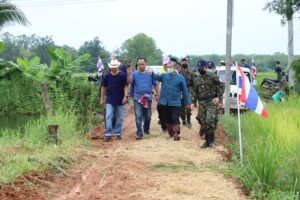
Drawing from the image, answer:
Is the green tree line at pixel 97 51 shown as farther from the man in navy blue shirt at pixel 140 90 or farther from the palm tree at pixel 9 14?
the man in navy blue shirt at pixel 140 90

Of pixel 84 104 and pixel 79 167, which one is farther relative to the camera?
pixel 84 104

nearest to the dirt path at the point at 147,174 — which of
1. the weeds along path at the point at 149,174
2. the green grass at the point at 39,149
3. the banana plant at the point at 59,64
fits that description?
the weeds along path at the point at 149,174

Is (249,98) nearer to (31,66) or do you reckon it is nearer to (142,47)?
(31,66)

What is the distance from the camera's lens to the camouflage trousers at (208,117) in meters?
11.3

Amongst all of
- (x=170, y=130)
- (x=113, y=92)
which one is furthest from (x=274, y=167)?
(x=113, y=92)

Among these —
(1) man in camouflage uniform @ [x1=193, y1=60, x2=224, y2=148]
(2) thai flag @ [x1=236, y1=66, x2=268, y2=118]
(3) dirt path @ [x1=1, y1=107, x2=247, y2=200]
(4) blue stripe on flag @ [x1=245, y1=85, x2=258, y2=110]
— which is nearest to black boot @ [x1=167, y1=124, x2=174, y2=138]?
(3) dirt path @ [x1=1, y1=107, x2=247, y2=200]

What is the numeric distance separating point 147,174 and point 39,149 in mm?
2216

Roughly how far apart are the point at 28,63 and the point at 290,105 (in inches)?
287

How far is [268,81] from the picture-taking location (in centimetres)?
3012

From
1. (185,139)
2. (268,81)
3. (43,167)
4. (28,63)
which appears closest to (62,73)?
(28,63)

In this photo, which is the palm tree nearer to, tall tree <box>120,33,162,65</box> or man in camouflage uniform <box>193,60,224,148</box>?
man in camouflage uniform <box>193,60,224,148</box>

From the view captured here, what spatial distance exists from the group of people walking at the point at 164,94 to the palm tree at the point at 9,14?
1094cm

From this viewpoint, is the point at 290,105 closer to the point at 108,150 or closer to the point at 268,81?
the point at 108,150

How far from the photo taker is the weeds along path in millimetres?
7298
